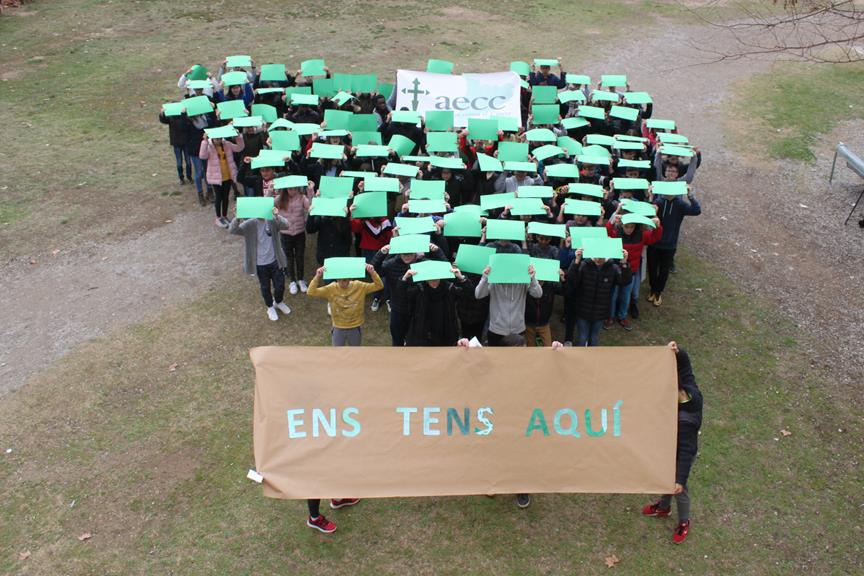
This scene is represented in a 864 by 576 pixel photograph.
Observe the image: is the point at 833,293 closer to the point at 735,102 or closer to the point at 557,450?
the point at 557,450

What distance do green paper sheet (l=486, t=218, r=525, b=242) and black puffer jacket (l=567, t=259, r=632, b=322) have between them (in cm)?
70

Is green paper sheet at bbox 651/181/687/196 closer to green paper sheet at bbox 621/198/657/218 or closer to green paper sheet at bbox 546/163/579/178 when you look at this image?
green paper sheet at bbox 621/198/657/218

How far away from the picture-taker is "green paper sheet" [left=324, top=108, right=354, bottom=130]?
10961 mm

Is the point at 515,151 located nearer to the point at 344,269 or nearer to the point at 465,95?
the point at 465,95

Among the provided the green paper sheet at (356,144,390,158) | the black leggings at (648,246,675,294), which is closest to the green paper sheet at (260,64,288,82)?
the green paper sheet at (356,144,390,158)

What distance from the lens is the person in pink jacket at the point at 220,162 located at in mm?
11078

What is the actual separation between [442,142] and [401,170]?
1.17 metres

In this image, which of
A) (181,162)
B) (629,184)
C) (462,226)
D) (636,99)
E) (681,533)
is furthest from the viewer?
(181,162)

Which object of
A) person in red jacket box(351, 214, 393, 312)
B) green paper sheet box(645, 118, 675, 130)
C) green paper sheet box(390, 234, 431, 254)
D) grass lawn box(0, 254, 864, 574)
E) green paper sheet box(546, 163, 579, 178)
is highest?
green paper sheet box(645, 118, 675, 130)

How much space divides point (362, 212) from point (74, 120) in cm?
1010

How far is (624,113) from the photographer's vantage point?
11.8m

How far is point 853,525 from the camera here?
6625mm

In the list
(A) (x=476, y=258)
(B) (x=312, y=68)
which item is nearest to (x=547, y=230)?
(A) (x=476, y=258)

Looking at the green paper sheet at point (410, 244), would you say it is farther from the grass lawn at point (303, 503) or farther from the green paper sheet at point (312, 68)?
the green paper sheet at point (312, 68)
